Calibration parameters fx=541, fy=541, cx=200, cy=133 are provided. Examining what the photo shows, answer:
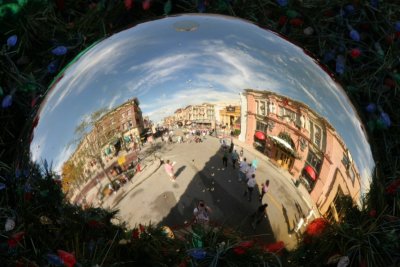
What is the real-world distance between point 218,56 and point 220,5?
166cm

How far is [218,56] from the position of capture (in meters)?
2.57

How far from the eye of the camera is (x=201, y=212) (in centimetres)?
244

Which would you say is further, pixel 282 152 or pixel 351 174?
pixel 351 174

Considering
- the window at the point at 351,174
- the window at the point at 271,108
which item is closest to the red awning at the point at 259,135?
the window at the point at 271,108

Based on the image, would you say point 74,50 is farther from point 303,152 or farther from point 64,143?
point 303,152

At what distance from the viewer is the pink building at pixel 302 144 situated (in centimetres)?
243

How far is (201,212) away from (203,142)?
12.4 inches

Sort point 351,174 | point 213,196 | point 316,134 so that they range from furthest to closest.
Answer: point 351,174 < point 316,134 < point 213,196

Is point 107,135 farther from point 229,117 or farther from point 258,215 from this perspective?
point 258,215

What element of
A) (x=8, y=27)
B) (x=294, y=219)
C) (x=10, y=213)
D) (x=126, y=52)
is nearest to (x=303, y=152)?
(x=294, y=219)

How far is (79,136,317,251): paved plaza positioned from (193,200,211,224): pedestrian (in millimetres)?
19

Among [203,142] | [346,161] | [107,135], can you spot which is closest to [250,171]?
[203,142]

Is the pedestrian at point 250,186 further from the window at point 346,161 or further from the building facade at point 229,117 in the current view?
the window at point 346,161

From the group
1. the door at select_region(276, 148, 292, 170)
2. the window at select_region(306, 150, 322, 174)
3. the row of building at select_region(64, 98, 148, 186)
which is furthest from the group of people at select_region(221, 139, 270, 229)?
the row of building at select_region(64, 98, 148, 186)
